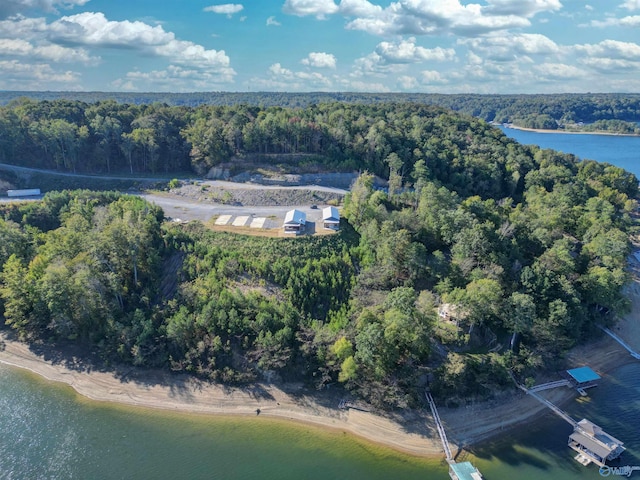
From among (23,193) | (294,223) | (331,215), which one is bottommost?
(294,223)

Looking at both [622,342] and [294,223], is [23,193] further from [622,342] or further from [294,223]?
[622,342]

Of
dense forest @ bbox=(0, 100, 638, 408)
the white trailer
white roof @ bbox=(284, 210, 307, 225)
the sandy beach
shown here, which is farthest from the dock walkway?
the white trailer

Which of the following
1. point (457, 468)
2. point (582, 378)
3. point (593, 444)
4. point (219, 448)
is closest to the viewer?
point (457, 468)

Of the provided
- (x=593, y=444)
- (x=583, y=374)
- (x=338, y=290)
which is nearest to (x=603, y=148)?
(x=583, y=374)

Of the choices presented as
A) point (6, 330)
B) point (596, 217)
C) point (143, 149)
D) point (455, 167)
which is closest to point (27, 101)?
point (143, 149)
